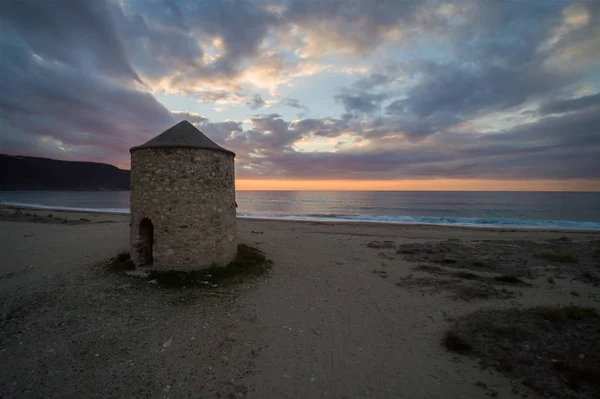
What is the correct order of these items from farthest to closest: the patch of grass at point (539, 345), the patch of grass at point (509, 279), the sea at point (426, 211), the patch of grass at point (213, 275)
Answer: the sea at point (426, 211)
the patch of grass at point (509, 279)
the patch of grass at point (213, 275)
the patch of grass at point (539, 345)

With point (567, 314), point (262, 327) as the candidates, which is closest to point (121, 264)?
point (262, 327)

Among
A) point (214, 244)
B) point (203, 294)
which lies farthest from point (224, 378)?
point (214, 244)

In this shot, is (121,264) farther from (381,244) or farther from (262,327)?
(381,244)

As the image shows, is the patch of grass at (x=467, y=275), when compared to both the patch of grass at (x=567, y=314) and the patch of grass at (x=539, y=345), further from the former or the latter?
the patch of grass at (x=567, y=314)

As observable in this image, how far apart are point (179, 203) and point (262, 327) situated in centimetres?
506

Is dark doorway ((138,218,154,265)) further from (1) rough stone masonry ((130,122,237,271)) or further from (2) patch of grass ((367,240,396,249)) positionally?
(2) patch of grass ((367,240,396,249))

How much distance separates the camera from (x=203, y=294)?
335 inches

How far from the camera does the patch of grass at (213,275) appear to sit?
29.6 feet

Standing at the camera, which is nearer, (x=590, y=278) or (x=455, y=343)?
(x=455, y=343)

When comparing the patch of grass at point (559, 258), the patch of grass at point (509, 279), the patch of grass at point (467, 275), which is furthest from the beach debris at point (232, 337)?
the patch of grass at point (559, 258)

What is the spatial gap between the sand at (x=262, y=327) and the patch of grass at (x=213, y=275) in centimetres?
37

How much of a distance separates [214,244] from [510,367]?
8.88 m

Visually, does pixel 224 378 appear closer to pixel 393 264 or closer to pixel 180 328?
pixel 180 328

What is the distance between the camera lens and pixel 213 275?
962 cm
